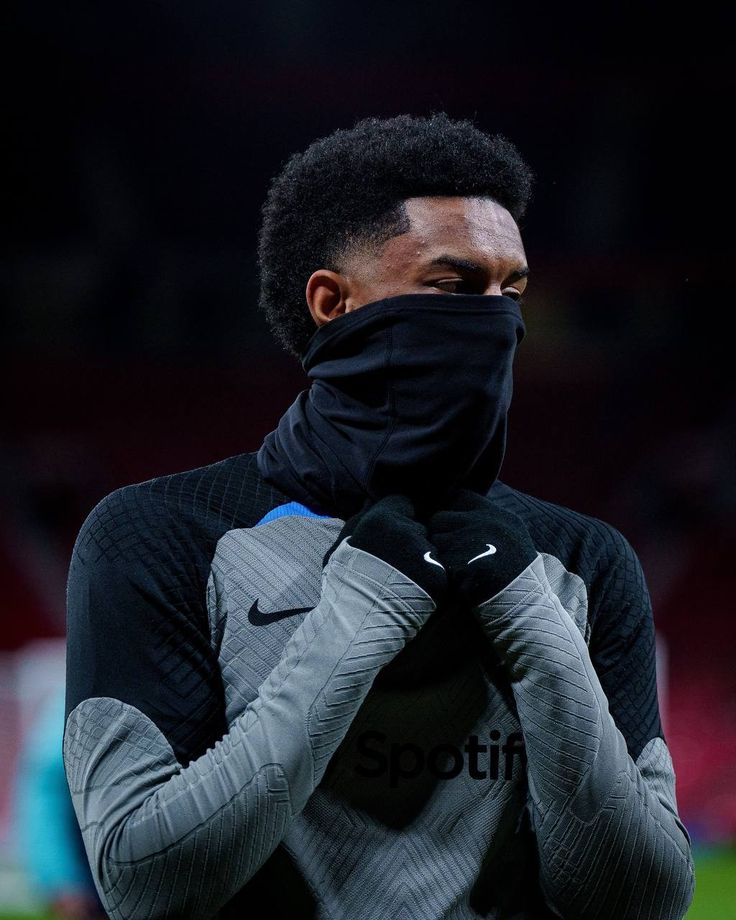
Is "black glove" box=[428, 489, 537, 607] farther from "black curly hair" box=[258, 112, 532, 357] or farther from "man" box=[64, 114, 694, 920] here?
"black curly hair" box=[258, 112, 532, 357]

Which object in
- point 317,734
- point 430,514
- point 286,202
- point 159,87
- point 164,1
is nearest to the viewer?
point 317,734

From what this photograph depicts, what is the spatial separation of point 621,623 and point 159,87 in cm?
523

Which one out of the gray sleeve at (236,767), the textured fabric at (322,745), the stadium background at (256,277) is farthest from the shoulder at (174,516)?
the stadium background at (256,277)

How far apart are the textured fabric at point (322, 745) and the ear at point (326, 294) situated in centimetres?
23

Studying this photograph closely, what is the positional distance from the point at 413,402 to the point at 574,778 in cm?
39

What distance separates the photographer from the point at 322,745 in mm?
1027

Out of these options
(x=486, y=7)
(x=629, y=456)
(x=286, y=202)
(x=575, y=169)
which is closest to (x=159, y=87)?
(x=486, y=7)

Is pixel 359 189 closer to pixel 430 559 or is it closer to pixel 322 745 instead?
pixel 430 559

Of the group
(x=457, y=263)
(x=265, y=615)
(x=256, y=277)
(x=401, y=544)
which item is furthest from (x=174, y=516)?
(x=256, y=277)

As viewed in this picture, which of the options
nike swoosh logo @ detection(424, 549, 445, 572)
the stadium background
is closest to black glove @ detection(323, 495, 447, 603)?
nike swoosh logo @ detection(424, 549, 445, 572)

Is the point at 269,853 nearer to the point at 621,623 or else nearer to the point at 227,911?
the point at 227,911

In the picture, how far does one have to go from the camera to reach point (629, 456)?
20.0ft

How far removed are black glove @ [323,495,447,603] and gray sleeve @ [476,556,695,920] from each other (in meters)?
0.06

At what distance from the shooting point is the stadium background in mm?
5793
